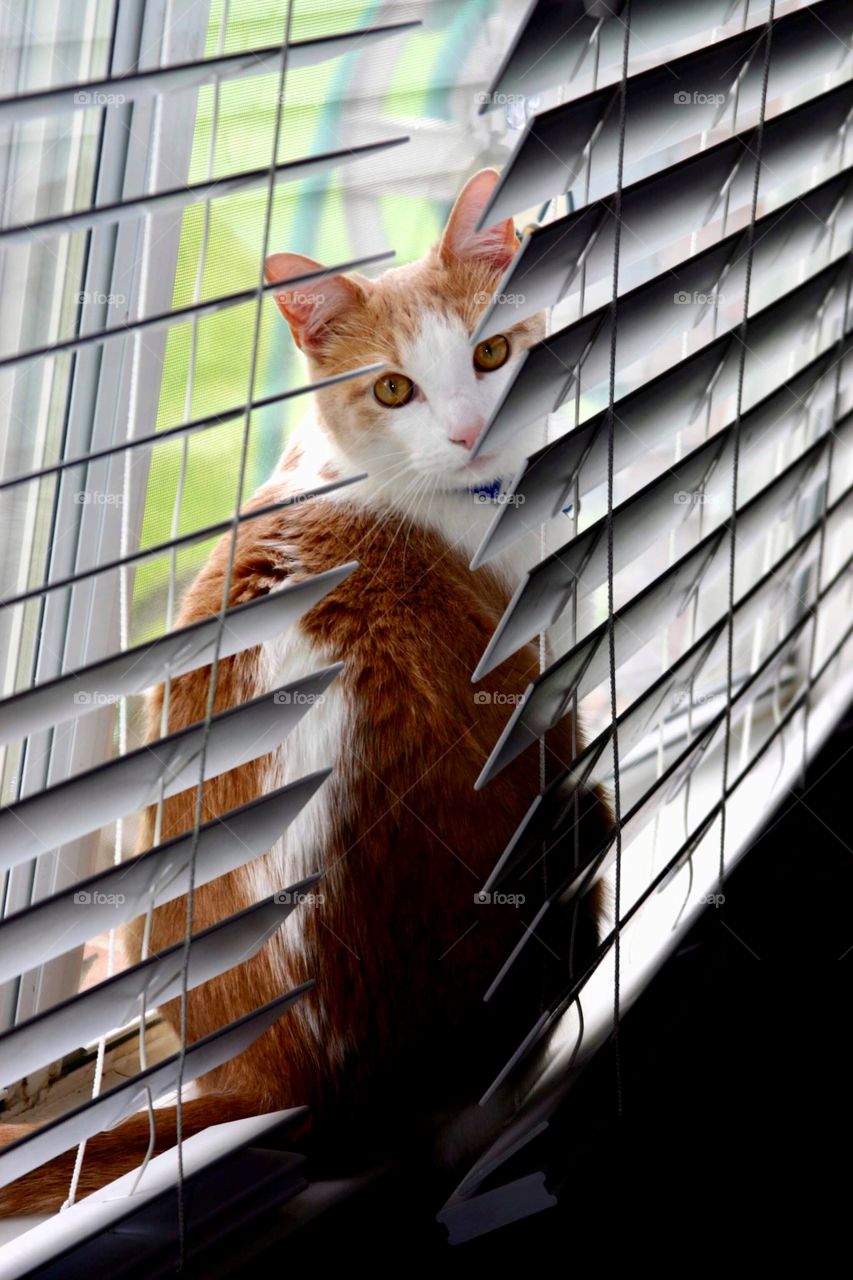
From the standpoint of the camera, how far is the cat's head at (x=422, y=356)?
1142mm

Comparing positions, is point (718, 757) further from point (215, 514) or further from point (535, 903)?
point (215, 514)

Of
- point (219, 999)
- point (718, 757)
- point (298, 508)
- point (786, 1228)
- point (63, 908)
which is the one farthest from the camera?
point (718, 757)

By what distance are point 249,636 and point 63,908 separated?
14 cm

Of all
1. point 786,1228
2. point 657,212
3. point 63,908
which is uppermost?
point 657,212

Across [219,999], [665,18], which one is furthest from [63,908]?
[665,18]

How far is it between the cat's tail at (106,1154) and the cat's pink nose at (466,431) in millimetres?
708

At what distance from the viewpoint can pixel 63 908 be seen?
42 cm

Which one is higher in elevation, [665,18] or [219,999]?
[665,18]

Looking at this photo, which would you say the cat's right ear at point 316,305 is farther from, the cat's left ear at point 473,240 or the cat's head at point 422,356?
the cat's left ear at point 473,240

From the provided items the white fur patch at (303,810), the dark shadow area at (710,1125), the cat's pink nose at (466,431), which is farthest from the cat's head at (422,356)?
the dark shadow area at (710,1125)

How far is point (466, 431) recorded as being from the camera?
1.13 metres

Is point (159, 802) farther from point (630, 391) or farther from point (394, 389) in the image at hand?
point (394, 389)

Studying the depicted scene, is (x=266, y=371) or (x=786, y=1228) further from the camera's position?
(x=266, y=371)

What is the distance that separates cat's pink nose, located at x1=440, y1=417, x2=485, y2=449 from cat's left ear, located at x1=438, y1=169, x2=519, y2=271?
7.5 inches
